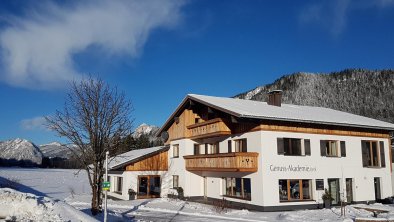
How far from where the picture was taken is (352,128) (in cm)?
2766

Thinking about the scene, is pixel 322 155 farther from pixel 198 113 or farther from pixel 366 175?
pixel 198 113

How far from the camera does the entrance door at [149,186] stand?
32594mm

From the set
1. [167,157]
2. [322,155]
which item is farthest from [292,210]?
[167,157]

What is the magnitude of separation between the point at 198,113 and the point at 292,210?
11989mm

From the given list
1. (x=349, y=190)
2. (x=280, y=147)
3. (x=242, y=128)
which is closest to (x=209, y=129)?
(x=242, y=128)

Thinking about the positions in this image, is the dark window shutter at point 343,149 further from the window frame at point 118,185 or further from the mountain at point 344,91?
the mountain at point 344,91

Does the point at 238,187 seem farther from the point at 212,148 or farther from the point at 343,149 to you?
the point at 343,149

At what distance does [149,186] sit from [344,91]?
9129 centimetres

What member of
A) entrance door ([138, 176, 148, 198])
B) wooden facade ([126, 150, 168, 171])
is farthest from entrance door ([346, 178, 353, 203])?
entrance door ([138, 176, 148, 198])

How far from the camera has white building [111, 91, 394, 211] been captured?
23750 millimetres

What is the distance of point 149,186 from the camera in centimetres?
3325

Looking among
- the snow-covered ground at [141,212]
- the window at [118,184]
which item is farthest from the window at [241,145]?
the window at [118,184]

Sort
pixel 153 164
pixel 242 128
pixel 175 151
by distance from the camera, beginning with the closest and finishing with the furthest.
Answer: pixel 242 128 < pixel 153 164 < pixel 175 151

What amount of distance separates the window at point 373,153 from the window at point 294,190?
599cm
